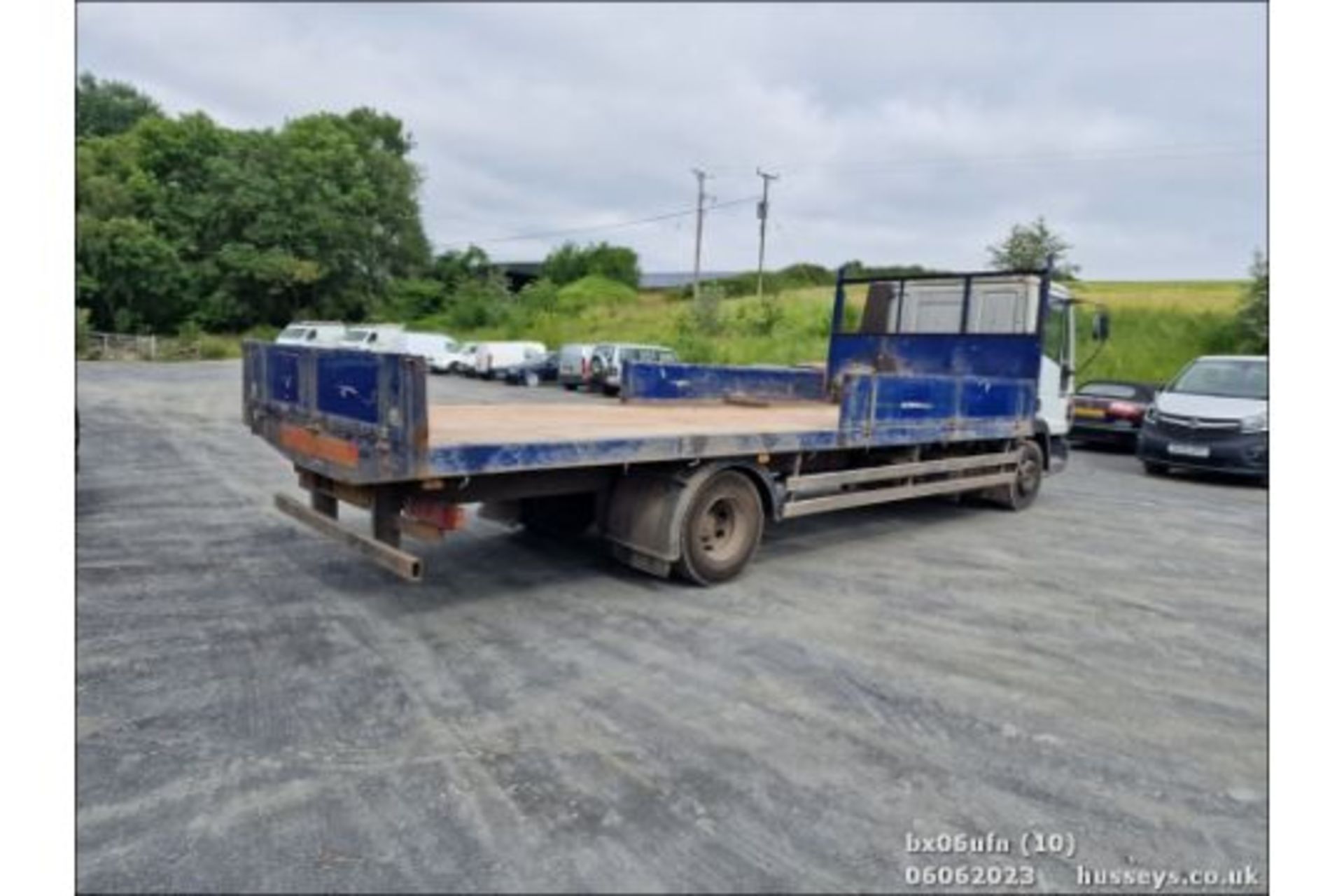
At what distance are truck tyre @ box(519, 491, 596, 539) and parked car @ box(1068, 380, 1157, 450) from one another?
40.0ft

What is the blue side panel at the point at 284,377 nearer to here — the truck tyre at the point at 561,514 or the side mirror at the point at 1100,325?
the truck tyre at the point at 561,514

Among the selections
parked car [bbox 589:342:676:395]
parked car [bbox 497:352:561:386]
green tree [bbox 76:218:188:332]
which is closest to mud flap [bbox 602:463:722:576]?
parked car [bbox 589:342:676:395]

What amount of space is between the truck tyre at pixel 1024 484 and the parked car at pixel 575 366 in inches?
717

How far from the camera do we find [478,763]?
334 cm

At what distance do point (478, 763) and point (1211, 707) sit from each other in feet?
11.6

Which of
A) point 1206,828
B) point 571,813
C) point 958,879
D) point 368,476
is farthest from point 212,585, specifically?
point 1206,828

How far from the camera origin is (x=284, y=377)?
521 cm

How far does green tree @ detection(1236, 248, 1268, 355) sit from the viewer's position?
74.0 ft

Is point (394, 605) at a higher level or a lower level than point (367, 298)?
lower

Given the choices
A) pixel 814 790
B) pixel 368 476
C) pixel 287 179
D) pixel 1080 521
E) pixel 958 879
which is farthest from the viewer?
pixel 287 179

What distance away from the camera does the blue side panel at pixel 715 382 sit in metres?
8.15

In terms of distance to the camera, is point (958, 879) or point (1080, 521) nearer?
point (958, 879)

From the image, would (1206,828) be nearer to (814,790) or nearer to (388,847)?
(814,790)

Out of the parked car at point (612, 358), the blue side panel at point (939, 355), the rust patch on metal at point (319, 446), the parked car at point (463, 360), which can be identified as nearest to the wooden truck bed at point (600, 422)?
the rust patch on metal at point (319, 446)
